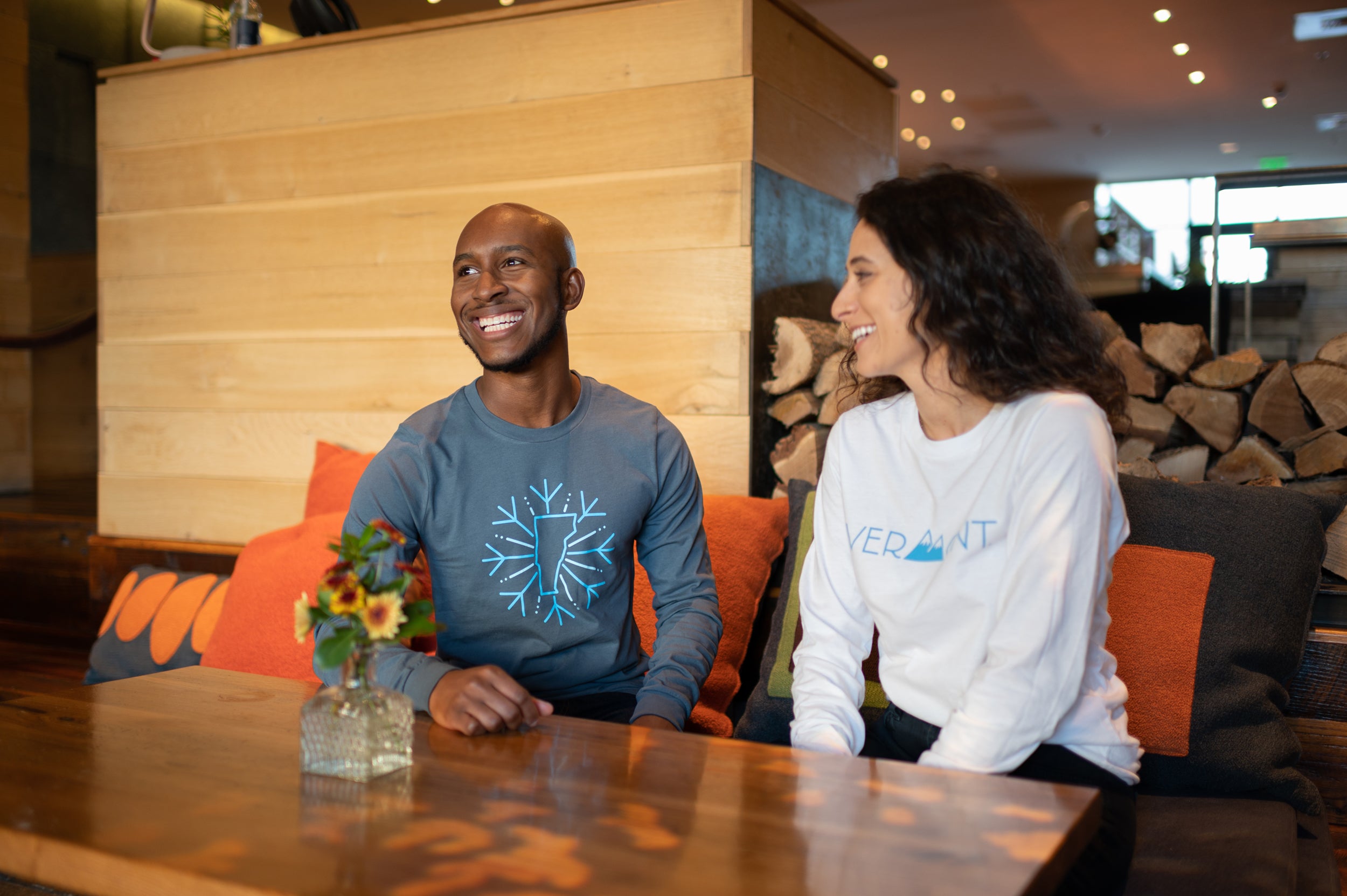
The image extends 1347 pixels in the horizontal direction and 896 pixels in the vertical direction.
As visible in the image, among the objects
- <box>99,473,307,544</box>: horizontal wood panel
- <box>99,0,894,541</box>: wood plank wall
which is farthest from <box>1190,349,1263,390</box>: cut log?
<box>99,473,307,544</box>: horizontal wood panel

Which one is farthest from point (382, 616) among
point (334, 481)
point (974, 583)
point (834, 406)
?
point (334, 481)

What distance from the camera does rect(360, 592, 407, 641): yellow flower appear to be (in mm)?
996

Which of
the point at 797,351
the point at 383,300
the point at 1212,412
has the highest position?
the point at 383,300

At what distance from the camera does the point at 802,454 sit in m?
2.34

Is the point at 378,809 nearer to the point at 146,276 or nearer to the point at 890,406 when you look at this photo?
the point at 890,406

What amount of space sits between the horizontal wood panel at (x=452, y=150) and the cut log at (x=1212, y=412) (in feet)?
3.59

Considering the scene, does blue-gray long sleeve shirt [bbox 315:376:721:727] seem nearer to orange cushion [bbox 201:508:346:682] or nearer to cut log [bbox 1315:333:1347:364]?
orange cushion [bbox 201:508:346:682]

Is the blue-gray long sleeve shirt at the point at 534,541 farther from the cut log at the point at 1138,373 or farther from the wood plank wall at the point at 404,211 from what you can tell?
the cut log at the point at 1138,373

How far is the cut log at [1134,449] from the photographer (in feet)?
7.93

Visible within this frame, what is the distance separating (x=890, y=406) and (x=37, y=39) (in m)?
5.33

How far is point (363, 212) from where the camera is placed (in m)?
2.74

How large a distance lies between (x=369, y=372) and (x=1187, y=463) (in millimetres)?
1941

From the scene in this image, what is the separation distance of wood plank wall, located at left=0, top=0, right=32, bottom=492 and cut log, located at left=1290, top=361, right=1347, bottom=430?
201 inches

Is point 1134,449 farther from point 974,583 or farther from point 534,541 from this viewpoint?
point 534,541
